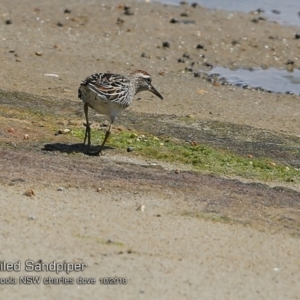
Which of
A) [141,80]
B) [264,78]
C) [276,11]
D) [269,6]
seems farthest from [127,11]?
[141,80]

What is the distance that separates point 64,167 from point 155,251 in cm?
214

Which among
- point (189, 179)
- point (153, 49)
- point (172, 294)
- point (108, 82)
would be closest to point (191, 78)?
point (153, 49)

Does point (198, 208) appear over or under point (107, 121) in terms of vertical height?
over

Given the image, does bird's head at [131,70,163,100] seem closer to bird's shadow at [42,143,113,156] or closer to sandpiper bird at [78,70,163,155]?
sandpiper bird at [78,70,163,155]

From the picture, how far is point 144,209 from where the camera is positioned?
26.6ft

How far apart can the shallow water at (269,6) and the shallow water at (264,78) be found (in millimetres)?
3459

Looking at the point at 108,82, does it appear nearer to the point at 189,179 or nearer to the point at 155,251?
the point at 189,179

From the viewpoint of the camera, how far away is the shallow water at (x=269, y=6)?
19.8 metres

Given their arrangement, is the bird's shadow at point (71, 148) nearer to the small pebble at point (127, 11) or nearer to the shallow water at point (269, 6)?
the small pebble at point (127, 11)

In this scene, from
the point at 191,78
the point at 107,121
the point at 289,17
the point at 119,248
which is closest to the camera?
the point at 119,248

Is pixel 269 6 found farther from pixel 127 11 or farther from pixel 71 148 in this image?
pixel 71 148

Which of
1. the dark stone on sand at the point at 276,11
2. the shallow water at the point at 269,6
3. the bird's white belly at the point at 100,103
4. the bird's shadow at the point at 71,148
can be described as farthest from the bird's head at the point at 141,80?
the dark stone on sand at the point at 276,11

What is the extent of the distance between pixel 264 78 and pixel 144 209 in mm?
8173

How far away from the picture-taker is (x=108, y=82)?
10180 millimetres
